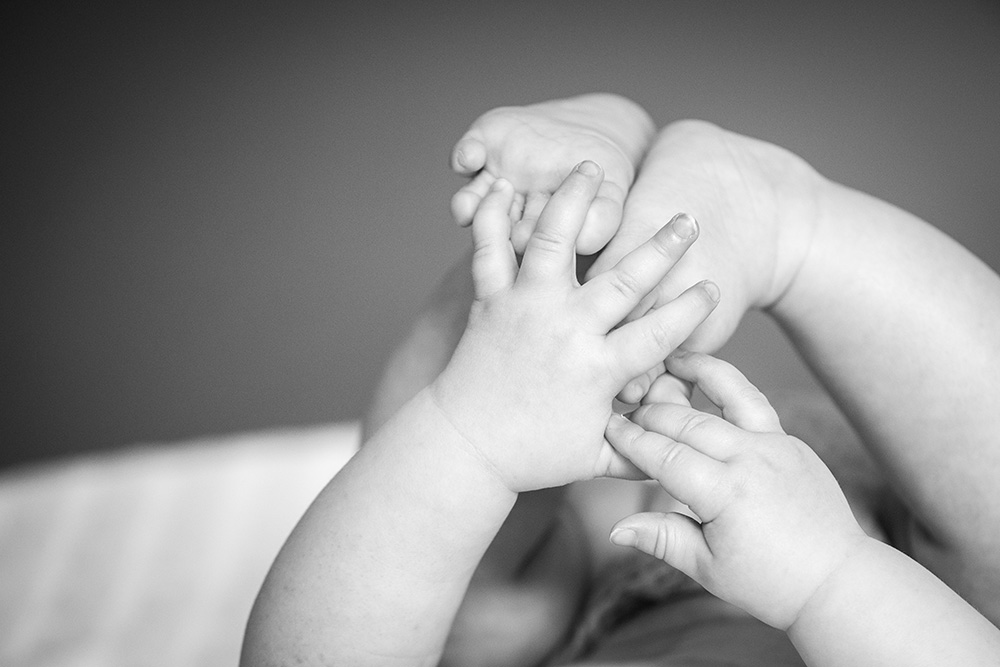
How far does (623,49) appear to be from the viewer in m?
1.36

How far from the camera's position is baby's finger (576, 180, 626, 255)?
1.74ft

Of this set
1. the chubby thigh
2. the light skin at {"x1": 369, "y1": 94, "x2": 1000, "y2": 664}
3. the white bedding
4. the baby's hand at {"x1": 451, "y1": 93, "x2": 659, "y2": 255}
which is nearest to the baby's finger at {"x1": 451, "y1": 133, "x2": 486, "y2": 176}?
the baby's hand at {"x1": 451, "y1": 93, "x2": 659, "y2": 255}

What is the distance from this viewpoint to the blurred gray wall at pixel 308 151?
133 cm

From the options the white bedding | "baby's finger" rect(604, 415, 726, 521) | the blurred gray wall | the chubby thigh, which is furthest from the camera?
the blurred gray wall

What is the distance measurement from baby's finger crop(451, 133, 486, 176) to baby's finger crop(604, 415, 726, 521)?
0.57 feet

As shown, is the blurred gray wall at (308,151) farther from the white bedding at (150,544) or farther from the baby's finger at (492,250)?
the baby's finger at (492,250)

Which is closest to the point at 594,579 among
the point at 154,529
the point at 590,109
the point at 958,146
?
the point at 590,109

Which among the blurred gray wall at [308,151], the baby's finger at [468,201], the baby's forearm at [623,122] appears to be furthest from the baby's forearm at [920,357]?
the blurred gray wall at [308,151]

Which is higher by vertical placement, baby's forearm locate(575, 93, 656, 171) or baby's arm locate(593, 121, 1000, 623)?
baby's forearm locate(575, 93, 656, 171)

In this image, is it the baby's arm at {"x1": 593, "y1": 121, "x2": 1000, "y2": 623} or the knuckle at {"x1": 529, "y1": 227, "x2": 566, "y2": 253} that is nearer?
the knuckle at {"x1": 529, "y1": 227, "x2": 566, "y2": 253}

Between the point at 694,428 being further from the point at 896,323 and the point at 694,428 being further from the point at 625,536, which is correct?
the point at 896,323

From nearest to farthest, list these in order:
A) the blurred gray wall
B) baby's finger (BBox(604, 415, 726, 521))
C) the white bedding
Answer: baby's finger (BBox(604, 415, 726, 521)), the white bedding, the blurred gray wall

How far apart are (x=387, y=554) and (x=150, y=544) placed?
0.57m

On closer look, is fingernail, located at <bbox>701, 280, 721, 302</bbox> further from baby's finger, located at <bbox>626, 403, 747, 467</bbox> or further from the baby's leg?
the baby's leg
